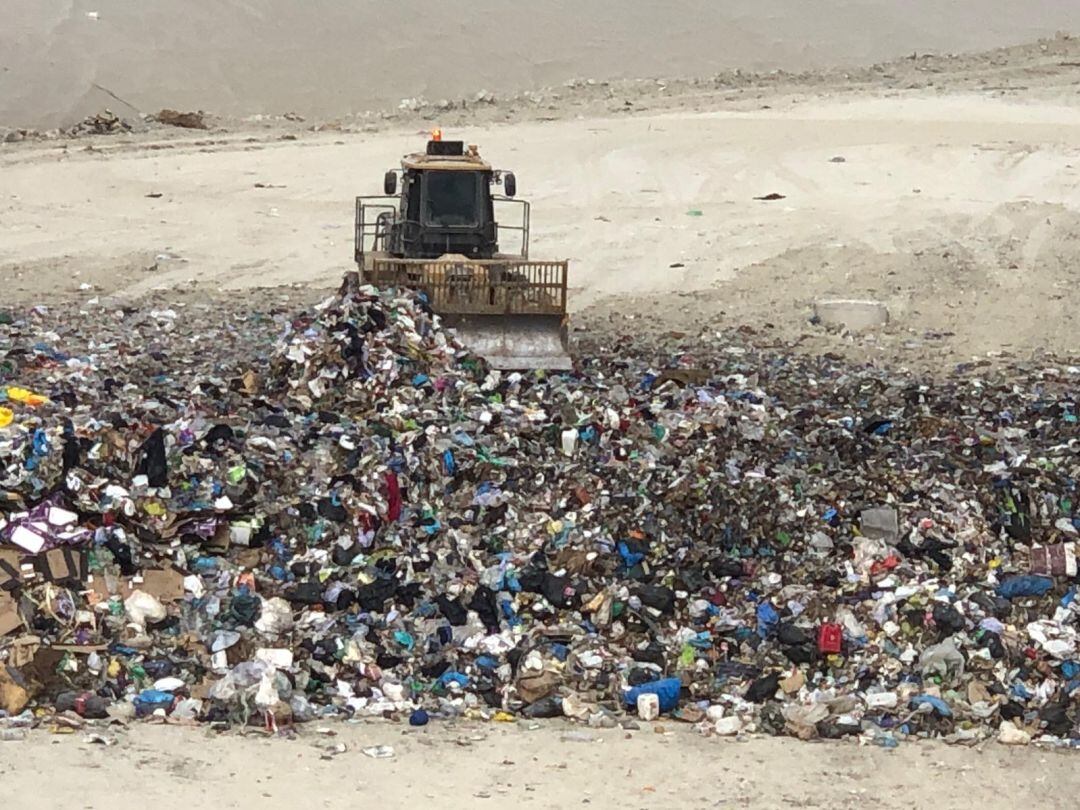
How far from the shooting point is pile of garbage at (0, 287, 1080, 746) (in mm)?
8000

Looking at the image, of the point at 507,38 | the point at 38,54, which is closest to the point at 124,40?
the point at 38,54

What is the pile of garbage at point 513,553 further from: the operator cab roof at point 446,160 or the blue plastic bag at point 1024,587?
the operator cab roof at point 446,160

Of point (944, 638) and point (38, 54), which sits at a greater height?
point (38, 54)

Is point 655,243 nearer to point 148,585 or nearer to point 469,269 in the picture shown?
point 469,269

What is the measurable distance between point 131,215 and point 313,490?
12942mm

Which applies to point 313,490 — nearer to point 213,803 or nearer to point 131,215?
point 213,803

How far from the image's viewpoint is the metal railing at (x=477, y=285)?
12.3 m

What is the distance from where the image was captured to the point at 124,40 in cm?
3525

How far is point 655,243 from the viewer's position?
2030 centimetres

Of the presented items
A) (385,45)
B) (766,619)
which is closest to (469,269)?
(766,619)

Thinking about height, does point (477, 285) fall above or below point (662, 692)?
above

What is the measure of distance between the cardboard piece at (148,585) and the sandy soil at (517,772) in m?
1.05

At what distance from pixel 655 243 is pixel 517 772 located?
13.5 meters

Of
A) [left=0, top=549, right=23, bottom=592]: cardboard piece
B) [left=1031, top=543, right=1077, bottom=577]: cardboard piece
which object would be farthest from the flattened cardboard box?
[left=1031, top=543, right=1077, bottom=577]: cardboard piece
